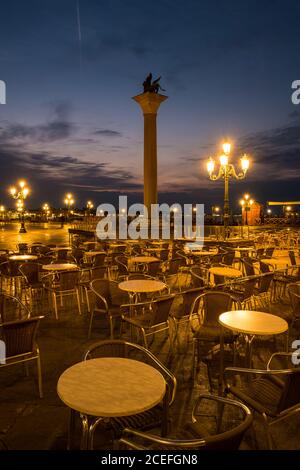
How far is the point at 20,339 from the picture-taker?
321 cm

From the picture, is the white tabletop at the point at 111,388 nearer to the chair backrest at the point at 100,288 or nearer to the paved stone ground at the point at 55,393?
the paved stone ground at the point at 55,393

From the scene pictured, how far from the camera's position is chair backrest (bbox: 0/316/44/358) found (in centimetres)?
310

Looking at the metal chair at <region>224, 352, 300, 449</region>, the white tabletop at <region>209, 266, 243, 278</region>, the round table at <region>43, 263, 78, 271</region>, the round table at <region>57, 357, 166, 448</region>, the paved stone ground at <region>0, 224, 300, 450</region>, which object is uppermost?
the round table at <region>43, 263, 78, 271</region>

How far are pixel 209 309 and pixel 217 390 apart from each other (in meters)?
1.04

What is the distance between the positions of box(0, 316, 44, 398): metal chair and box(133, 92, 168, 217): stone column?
12.9 meters

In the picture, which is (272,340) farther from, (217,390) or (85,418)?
(85,418)

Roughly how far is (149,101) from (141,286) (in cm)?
1230

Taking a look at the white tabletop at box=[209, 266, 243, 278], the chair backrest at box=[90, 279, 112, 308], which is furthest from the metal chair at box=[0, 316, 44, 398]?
the white tabletop at box=[209, 266, 243, 278]

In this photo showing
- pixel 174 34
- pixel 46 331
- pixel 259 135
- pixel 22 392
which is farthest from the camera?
pixel 259 135

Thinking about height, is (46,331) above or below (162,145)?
below

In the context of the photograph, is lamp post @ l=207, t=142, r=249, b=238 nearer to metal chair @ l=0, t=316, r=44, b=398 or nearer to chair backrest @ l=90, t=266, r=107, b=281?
chair backrest @ l=90, t=266, r=107, b=281
